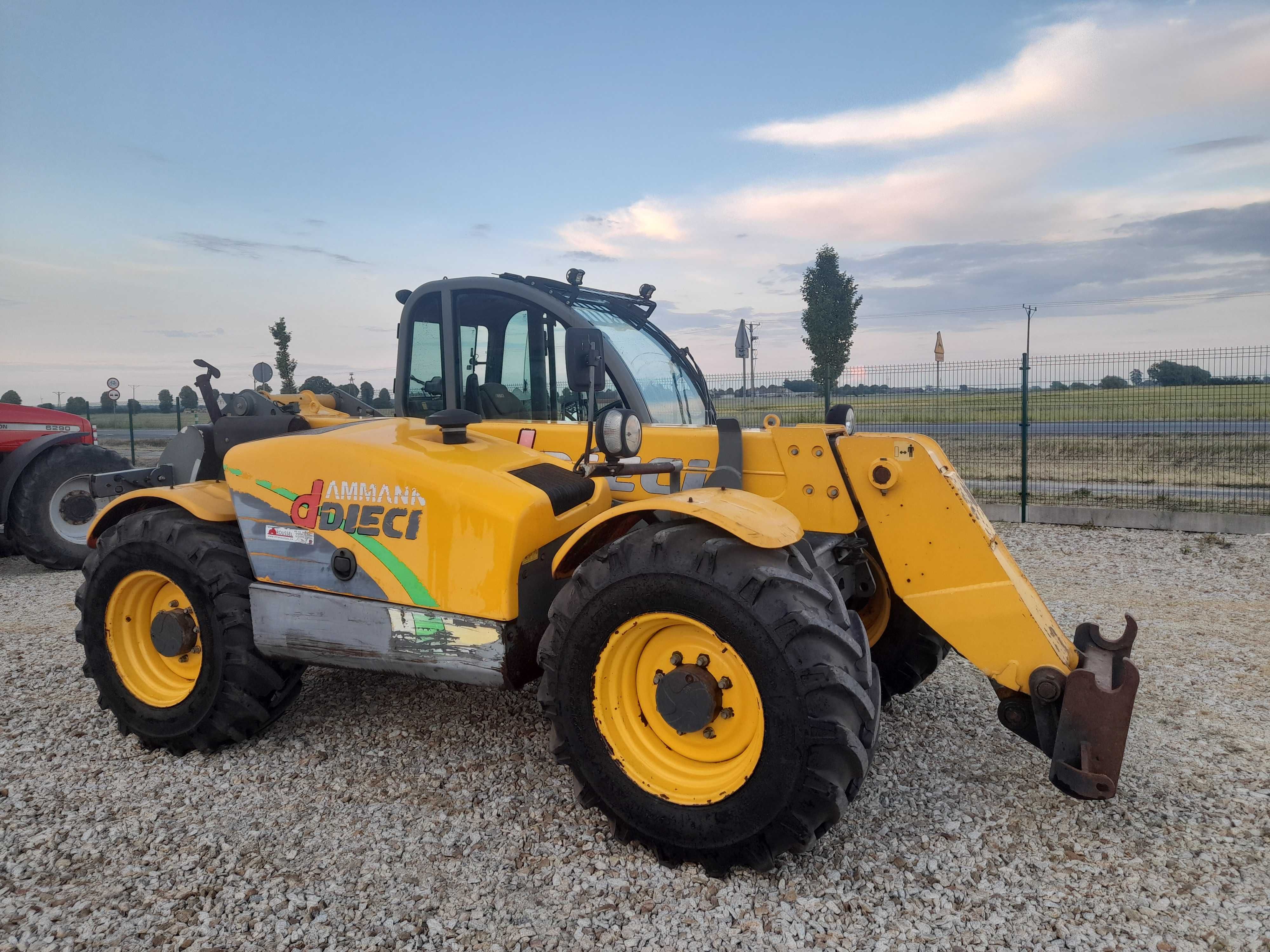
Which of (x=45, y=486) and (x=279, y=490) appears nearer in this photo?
(x=279, y=490)

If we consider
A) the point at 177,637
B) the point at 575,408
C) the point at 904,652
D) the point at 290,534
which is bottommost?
the point at 904,652

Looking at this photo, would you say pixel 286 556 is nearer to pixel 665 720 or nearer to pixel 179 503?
pixel 179 503

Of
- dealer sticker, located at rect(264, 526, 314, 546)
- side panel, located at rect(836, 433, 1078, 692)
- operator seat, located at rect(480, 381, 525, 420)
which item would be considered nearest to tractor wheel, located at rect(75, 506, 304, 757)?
dealer sticker, located at rect(264, 526, 314, 546)

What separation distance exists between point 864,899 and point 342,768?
2.43 m

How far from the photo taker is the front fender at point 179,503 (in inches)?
164

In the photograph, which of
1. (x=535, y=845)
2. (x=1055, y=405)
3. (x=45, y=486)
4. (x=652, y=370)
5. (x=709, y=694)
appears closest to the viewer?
(x=709, y=694)

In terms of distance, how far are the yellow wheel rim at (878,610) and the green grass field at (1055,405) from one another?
6.76 metres

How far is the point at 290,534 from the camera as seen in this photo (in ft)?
12.5

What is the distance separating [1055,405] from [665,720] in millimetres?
11362

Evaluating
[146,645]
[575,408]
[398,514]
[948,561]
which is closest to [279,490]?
[398,514]

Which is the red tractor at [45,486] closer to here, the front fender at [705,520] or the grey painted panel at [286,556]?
the grey painted panel at [286,556]

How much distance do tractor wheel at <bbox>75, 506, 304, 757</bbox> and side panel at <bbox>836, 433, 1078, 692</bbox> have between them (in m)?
2.90

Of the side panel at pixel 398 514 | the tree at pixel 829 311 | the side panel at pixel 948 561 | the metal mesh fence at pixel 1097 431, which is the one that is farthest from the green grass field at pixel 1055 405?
the tree at pixel 829 311

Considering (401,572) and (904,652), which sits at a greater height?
(401,572)
